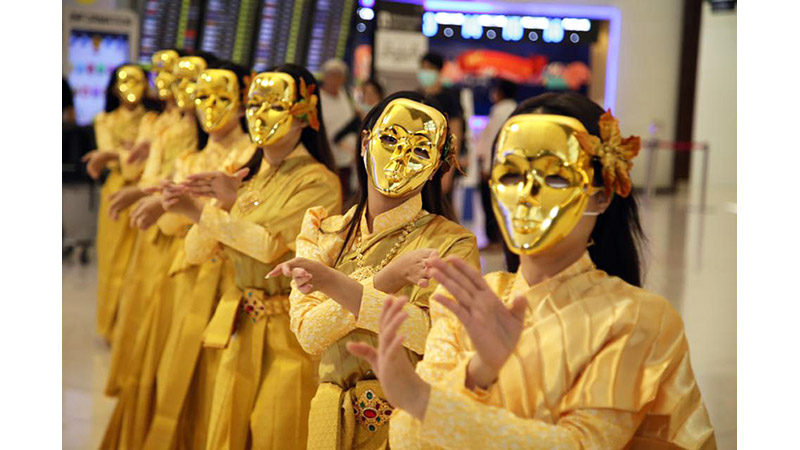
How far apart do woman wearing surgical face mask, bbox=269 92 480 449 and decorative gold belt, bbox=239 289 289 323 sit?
64 centimetres

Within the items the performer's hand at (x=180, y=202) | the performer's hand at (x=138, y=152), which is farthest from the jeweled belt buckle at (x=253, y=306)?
the performer's hand at (x=138, y=152)

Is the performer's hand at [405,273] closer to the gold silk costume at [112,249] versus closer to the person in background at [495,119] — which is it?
the gold silk costume at [112,249]

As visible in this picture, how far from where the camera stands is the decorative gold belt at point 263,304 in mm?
2891

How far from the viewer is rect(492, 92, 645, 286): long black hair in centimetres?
150

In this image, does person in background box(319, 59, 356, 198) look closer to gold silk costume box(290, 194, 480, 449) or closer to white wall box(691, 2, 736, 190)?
gold silk costume box(290, 194, 480, 449)

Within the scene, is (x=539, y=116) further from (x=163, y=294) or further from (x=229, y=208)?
(x=163, y=294)

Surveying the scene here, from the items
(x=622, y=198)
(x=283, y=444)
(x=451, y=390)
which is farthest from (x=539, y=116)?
(x=283, y=444)

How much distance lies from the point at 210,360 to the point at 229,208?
57cm

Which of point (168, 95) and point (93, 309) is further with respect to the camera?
point (93, 309)

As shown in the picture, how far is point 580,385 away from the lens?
1.38m

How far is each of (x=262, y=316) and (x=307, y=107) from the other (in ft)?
2.12

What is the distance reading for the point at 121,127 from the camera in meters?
5.89

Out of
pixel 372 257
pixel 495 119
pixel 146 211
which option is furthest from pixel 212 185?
pixel 495 119

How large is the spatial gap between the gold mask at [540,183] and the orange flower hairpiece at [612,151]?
2cm
